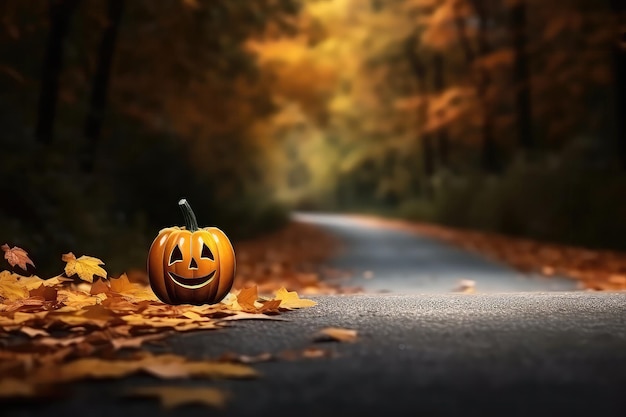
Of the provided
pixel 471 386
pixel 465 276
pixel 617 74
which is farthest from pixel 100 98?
pixel 471 386

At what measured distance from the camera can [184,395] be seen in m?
3.07

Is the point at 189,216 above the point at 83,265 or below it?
above

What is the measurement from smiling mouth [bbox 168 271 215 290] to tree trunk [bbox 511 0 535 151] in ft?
64.0

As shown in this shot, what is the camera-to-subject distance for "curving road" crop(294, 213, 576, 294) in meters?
10.1

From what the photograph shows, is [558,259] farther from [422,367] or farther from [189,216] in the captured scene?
[422,367]

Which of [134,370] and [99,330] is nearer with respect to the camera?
[134,370]

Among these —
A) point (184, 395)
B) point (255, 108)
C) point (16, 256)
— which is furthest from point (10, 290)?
point (255, 108)

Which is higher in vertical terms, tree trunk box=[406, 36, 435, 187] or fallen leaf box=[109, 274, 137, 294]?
tree trunk box=[406, 36, 435, 187]

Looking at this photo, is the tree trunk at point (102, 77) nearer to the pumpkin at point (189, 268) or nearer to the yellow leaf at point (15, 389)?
the pumpkin at point (189, 268)

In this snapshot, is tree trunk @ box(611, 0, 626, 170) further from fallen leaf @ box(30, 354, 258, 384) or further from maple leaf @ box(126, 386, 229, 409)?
maple leaf @ box(126, 386, 229, 409)

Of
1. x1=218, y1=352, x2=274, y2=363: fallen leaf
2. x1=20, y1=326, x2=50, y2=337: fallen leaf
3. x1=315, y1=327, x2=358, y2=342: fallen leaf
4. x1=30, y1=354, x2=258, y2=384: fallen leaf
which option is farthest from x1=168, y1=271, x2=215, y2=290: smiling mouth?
x1=30, y1=354, x2=258, y2=384: fallen leaf

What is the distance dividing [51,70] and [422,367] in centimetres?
946

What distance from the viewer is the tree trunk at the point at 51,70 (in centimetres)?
1147

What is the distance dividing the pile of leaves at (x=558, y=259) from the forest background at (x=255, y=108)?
2.44 feet
